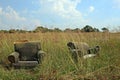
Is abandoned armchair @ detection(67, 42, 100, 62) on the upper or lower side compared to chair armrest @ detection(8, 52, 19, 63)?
upper

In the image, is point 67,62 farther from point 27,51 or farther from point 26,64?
point 27,51

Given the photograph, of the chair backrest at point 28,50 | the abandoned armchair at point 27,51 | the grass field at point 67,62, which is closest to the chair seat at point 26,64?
the grass field at point 67,62

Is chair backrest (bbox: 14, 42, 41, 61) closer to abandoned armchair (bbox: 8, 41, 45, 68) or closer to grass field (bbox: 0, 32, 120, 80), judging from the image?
abandoned armchair (bbox: 8, 41, 45, 68)

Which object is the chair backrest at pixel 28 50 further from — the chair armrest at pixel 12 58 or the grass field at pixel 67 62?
the chair armrest at pixel 12 58

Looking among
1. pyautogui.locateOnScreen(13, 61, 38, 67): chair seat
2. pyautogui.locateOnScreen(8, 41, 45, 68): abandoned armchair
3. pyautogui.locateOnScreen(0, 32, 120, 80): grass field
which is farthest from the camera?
pyautogui.locateOnScreen(8, 41, 45, 68): abandoned armchair

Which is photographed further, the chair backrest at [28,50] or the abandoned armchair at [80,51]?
the chair backrest at [28,50]

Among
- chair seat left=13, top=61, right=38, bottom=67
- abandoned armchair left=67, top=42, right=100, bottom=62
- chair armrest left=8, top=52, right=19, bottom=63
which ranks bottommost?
chair seat left=13, top=61, right=38, bottom=67

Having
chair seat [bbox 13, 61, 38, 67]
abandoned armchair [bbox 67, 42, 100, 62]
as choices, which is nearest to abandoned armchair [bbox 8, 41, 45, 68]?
chair seat [bbox 13, 61, 38, 67]

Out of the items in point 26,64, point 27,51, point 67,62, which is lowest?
point 26,64

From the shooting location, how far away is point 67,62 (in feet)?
21.5

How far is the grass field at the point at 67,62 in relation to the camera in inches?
225

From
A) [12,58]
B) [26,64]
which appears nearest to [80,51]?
[26,64]

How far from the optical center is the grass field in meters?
5.72

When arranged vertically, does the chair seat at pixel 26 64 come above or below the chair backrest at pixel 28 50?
below
